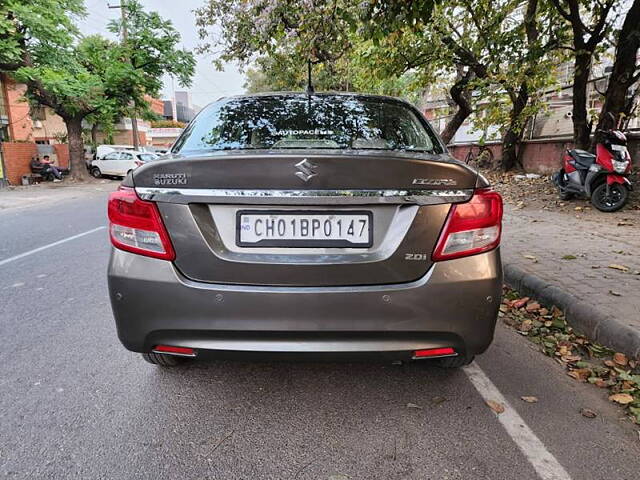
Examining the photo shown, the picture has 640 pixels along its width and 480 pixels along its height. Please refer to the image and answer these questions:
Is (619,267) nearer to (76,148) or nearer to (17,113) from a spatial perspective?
(76,148)

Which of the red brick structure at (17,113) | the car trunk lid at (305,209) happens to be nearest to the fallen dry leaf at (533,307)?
the car trunk lid at (305,209)

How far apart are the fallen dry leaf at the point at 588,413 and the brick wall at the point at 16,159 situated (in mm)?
20288

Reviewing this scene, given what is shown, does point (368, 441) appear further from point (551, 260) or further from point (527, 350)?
point (551, 260)

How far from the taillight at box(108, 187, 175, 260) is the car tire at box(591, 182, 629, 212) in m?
7.25

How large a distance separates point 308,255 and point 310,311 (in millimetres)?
234

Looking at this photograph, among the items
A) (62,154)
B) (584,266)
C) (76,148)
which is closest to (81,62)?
(76,148)

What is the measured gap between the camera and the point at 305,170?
1.82 meters

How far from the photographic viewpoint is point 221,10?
15211mm

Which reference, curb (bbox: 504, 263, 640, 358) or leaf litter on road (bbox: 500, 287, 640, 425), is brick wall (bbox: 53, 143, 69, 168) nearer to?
curb (bbox: 504, 263, 640, 358)

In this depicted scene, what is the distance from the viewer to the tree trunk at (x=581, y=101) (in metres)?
8.07

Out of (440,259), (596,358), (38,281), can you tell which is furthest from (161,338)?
(38,281)

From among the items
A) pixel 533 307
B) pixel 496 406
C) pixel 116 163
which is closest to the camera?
pixel 496 406

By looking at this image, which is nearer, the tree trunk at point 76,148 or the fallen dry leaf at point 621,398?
the fallen dry leaf at point 621,398

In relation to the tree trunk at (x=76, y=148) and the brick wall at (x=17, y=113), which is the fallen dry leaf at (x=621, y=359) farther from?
the brick wall at (x=17, y=113)
